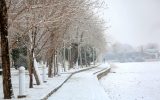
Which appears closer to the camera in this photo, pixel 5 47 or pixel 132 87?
pixel 5 47

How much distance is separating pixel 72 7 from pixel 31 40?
4.11m

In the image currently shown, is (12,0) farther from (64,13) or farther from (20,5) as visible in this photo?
(64,13)

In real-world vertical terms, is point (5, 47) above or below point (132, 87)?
above

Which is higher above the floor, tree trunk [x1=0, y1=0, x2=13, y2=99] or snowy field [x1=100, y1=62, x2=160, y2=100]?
tree trunk [x1=0, y1=0, x2=13, y2=99]

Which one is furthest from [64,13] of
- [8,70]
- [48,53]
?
[48,53]

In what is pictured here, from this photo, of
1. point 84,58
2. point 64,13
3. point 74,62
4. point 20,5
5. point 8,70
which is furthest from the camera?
point 84,58

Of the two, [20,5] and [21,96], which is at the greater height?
[20,5]

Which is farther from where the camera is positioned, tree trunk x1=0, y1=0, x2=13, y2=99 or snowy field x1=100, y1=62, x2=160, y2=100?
snowy field x1=100, y1=62, x2=160, y2=100

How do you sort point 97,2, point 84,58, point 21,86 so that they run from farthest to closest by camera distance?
point 84,58 → point 97,2 → point 21,86

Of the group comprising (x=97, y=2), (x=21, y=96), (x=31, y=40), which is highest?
(x=97, y=2)

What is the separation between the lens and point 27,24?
2159 centimetres

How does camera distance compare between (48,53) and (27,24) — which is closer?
(27,24)

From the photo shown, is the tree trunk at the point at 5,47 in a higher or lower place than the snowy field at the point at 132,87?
higher

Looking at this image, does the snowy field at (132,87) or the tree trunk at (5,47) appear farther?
the snowy field at (132,87)
